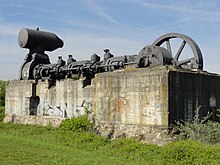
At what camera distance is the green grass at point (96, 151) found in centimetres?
1089

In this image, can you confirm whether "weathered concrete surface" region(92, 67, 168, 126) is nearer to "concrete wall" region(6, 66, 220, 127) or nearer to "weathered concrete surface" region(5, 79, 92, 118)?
"concrete wall" region(6, 66, 220, 127)

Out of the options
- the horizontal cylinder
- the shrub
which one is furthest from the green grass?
the horizontal cylinder

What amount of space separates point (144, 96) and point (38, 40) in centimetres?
1208

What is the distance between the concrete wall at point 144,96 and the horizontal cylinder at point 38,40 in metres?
6.00

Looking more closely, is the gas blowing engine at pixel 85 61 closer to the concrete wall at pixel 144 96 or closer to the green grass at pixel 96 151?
the concrete wall at pixel 144 96

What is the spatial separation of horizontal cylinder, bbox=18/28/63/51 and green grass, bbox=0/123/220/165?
32.3 ft

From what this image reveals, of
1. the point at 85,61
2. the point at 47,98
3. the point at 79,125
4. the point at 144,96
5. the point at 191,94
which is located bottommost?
the point at 79,125

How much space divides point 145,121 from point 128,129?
3.30 ft

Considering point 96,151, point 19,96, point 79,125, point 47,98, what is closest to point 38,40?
point 19,96

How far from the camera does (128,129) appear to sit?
15234 millimetres

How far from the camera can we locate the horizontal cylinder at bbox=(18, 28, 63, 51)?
24.1 m

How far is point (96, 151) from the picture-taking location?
13211mm

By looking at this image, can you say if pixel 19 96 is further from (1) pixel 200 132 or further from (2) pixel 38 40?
(1) pixel 200 132

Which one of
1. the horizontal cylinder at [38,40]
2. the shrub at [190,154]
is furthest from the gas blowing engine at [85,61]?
the shrub at [190,154]
